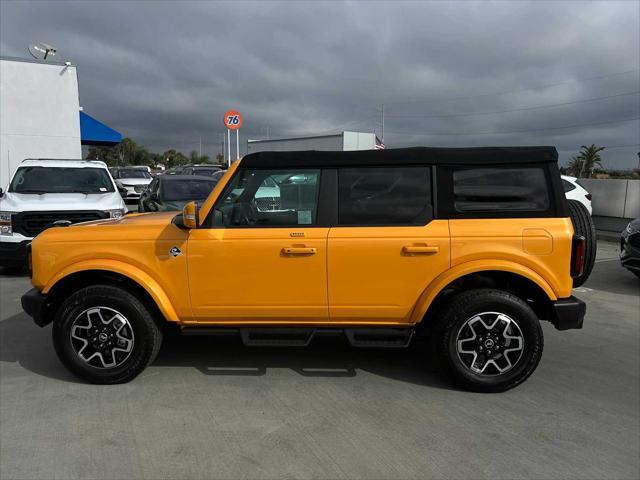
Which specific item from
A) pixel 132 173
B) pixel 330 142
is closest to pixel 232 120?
pixel 330 142

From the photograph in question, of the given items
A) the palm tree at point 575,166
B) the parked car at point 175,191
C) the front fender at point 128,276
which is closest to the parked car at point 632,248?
the front fender at point 128,276

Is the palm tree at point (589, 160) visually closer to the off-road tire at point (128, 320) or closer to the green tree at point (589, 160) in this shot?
the green tree at point (589, 160)

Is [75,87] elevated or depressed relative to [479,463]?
elevated

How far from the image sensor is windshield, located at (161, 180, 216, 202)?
1017cm

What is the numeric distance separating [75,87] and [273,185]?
580 inches

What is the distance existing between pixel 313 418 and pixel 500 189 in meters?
2.19

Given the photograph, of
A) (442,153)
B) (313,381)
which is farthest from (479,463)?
(442,153)

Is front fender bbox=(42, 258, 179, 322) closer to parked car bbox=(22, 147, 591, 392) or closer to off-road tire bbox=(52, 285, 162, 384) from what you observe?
parked car bbox=(22, 147, 591, 392)

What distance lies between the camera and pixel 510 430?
330 cm

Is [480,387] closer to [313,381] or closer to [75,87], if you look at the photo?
[313,381]

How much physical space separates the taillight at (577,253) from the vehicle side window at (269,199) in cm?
195

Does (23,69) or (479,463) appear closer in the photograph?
(479,463)

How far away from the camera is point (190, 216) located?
3719mm

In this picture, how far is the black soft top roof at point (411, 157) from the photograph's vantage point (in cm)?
376
